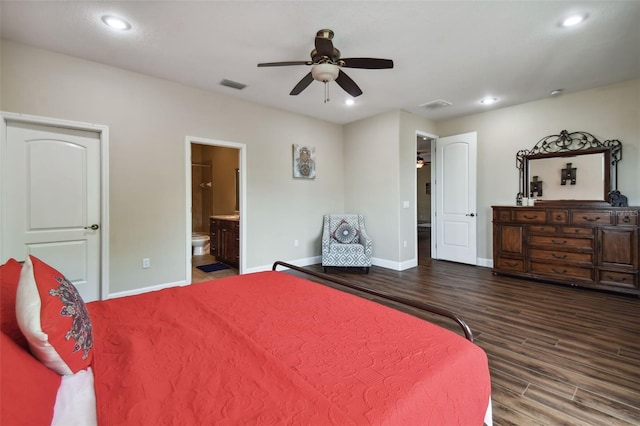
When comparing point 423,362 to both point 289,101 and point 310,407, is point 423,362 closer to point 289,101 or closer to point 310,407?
point 310,407

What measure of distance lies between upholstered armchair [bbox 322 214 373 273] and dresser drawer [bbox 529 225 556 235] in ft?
7.51

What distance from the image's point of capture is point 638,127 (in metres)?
3.74

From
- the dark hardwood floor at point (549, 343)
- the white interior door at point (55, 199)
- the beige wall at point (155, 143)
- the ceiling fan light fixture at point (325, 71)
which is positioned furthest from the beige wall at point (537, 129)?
the white interior door at point (55, 199)

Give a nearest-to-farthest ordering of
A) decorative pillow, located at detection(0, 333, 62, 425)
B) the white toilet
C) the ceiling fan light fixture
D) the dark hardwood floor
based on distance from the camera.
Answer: decorative pillow, located at detection(0, 333, 62, 425), the dark hardwood floor, the ceiling fan light fixture, the white toilet

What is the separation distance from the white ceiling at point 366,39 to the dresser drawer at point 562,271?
2.39 m

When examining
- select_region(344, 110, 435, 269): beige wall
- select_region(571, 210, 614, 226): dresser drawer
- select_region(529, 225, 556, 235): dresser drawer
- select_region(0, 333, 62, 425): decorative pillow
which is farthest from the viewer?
select_region(344, 110, 435, 269): beige wall

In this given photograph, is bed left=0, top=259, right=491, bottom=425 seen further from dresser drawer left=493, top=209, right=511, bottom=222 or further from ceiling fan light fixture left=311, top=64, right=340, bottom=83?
dresser drawer left=493, top=209, right=511, bottom=222

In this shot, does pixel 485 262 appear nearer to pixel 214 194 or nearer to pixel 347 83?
pixel 347 83

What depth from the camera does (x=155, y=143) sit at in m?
3.67

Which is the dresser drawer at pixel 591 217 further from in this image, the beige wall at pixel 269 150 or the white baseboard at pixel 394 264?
the white baseboard at pixel 394 264

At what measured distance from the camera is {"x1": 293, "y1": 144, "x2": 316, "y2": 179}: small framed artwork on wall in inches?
200

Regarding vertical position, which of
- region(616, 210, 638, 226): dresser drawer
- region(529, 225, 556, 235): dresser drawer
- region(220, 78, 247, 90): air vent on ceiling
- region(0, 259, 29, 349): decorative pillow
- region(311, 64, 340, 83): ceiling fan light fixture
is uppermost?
region(220, 78, 247, 90): air vent on ceiling

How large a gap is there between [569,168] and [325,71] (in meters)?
3.91

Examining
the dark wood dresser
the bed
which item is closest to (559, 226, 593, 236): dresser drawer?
the dark wood dresser
